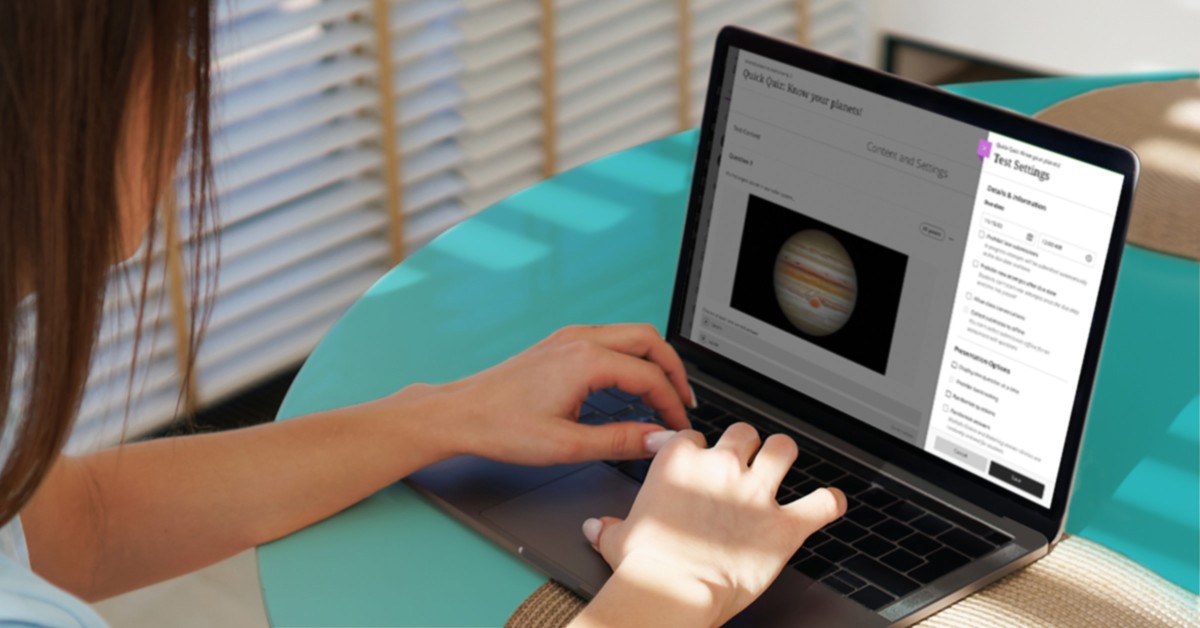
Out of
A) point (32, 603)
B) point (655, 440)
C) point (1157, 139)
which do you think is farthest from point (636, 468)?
point (1157, 139)

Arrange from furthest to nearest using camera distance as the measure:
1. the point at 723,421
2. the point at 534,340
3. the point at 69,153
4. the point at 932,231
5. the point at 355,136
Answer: the point at 355,136
the point at 534,340
the point at 723,421
the point at 932,231
the point at 69,153

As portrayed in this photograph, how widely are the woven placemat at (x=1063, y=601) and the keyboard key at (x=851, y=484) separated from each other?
4.8 inches

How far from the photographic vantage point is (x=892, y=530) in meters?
0.92

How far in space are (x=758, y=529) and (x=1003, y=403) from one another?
192mm

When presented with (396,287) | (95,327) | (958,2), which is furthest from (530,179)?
(95,327)

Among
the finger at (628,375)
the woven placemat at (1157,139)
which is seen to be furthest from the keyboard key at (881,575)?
the woven placemat at (1157,139)

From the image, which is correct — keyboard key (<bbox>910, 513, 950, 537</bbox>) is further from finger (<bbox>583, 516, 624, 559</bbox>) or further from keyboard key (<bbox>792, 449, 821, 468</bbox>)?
finger (<bbox>583, 516, 624, 559</bbox>)

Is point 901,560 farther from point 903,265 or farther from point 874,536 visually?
point 903,265

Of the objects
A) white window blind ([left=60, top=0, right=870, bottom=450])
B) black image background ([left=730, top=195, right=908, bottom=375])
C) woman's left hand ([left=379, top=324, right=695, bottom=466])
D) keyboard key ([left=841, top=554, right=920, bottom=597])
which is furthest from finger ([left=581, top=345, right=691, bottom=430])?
white window blind ([left=60, top=0, right=870, bottom=450])

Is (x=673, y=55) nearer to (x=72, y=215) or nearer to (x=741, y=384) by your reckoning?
(x=741, y=384)

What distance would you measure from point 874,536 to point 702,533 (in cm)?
13

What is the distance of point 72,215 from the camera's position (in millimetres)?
605

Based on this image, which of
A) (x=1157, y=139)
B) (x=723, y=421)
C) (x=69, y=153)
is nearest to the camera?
(x=69, y=153)

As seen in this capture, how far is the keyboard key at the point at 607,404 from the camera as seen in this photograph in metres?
1.08
